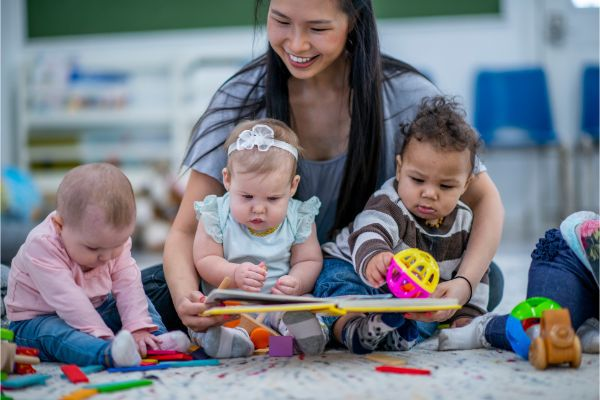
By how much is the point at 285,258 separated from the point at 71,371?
1.65ft

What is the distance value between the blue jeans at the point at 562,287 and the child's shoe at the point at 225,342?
1.46 feet

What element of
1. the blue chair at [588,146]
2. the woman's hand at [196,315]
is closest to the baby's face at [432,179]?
the woman's hand at [196,315]

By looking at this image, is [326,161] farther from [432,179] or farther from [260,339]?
[260,339]

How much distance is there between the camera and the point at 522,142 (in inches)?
164

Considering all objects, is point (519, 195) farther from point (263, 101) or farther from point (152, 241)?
point (263, 101)

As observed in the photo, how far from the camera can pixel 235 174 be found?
4.80ft

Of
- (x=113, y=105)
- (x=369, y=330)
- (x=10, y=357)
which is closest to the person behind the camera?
(x=10, y=357)

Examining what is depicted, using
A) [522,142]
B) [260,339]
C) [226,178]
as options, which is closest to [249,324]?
[260,339]

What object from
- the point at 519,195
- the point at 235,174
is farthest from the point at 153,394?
the point at 519,195

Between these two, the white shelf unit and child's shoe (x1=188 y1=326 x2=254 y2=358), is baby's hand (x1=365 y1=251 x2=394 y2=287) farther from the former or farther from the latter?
the white shelf unit

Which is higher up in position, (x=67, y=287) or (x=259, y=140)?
(x=259, y=140)

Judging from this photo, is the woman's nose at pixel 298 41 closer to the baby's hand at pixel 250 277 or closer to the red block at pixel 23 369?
the baby's hand at pixel 250 277

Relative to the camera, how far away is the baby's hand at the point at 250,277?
1.35 meters

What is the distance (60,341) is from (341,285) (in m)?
0.52
